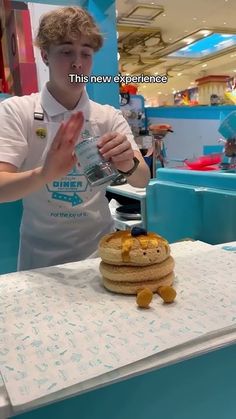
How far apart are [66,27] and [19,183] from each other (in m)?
0.39

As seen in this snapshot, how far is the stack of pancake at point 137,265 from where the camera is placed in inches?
24.8

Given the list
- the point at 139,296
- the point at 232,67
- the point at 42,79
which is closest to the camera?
the point at 139,296

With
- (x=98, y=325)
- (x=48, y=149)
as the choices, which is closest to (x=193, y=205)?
(x=48, y=149)

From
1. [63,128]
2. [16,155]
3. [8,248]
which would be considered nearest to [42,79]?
[8,248]

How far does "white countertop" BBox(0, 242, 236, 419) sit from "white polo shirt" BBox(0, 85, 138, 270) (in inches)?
8.4

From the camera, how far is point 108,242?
0.68 m

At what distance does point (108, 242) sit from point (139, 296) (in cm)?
12

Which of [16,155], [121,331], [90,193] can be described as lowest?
[121,331]

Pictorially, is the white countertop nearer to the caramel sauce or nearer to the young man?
the caramel sauce

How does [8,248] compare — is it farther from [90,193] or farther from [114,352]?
[114,352]

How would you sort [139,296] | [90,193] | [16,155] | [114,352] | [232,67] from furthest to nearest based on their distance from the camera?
[232,67]
[90,193]
[16,155]
[139,296]
[114,352]

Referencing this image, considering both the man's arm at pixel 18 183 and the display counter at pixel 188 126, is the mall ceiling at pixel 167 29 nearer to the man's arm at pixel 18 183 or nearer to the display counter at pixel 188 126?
the display counter at pixel 188 126

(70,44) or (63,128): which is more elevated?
(70,44)

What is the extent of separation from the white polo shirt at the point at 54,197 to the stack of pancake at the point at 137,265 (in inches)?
13.7
